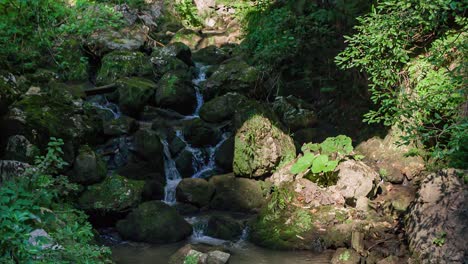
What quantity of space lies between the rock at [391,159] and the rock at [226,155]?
9.79 ft

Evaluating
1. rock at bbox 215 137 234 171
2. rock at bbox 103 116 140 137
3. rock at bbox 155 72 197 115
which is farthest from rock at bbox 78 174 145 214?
rock at bbox 155 72 197 115

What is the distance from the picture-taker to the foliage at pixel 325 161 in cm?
913

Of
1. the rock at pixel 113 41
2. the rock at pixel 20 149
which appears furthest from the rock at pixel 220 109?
the rock at pixel 20 149

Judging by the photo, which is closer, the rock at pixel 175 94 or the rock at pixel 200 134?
the rock at pixel 200 134

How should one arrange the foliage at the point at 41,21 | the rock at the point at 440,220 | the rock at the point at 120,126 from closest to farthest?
the rock at the point at 440,220 < the foliage at the point at 41,21 < the rock at the point at 120,126

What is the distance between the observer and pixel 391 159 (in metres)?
9.95

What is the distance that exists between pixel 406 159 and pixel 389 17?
3102mm

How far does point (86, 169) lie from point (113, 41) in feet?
23.0

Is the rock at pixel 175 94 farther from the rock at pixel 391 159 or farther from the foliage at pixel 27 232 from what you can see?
the foliage at pixel 27 232

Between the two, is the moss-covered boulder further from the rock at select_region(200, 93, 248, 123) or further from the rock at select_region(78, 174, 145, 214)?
the rock at select_region(78, 174, 145, 214)

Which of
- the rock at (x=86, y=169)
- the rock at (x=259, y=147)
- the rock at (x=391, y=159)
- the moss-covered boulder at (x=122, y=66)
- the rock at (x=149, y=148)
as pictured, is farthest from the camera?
the moss-covered boulder at (x=122, y=66)

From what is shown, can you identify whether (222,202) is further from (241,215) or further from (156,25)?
(156,25)

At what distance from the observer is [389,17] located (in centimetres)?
830

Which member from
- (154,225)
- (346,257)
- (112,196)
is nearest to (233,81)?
(112,196)
